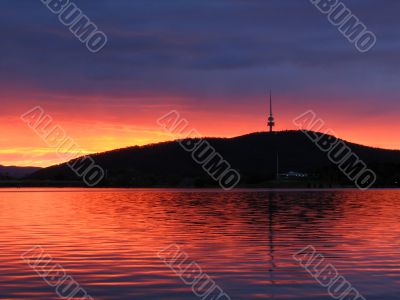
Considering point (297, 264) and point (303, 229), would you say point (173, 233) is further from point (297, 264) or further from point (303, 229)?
point (297, 264)

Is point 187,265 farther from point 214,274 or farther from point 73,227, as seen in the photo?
point 73,227

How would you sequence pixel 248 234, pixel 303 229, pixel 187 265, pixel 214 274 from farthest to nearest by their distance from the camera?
pixel 303 229 → pixel 248 234 → pixel 187 265 → pixel 214 274

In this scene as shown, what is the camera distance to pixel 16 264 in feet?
108

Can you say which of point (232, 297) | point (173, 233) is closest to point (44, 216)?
point (173, 233)

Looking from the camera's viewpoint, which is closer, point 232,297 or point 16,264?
point 232,297

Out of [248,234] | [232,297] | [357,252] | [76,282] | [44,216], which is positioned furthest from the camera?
[44,216]

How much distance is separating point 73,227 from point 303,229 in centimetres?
1755

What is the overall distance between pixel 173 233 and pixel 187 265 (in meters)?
18.0

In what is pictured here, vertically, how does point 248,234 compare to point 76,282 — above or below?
above

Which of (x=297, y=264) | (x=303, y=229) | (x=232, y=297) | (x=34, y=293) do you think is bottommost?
(x=34, y=293)

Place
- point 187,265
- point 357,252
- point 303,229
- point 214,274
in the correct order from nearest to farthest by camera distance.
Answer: point 214,274, point 187,265, point 357,252, point 303,229

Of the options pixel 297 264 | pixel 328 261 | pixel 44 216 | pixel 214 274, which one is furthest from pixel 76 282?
pixel 44 216

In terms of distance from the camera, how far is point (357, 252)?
37.8 m

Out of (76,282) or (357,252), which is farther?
(357,252)
